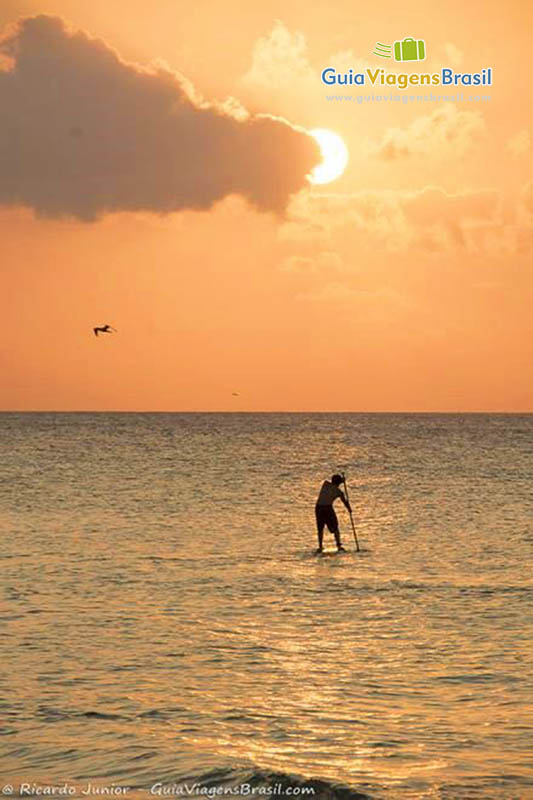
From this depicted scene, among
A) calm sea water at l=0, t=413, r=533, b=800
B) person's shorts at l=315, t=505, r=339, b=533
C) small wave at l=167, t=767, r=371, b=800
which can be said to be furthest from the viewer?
person's shorts at l=315, t=505, r=339, b=533

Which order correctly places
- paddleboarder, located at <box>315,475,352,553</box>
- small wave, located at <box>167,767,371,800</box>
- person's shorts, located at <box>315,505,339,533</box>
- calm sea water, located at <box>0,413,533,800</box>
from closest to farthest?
small wave, located at <box>167,767,371,800</box> → calm sea water, located at <box>0,413,533,800</box> → paddleboarder, located at <box>315,475,352,553</box> → person's shorts, located at <box>315,505,339,533</box>

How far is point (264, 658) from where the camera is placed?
14891mm

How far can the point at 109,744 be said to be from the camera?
11.4 metres

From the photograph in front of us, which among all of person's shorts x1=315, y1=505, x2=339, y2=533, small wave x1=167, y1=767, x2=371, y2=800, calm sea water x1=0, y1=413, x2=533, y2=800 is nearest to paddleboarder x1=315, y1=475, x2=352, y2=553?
person's shorts x1=315, y1=505, x2=339, y2=533

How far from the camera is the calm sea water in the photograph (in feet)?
35.0

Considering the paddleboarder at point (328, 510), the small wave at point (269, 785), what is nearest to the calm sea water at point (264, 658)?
the small wave at point (269, 785)

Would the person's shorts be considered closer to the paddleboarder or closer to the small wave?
the paddleboarder

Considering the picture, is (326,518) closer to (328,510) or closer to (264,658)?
(328,510)

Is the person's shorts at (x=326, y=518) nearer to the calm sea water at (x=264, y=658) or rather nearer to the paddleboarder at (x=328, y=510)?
the paddleboarder at (x=328, y=510)

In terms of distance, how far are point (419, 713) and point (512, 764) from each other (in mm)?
1762

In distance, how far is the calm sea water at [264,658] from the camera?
420 inches

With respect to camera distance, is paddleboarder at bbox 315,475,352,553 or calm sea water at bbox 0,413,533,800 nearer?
calm sea water at bbox 0,413,533,800

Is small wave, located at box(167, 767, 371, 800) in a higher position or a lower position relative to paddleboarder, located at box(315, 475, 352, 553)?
lower

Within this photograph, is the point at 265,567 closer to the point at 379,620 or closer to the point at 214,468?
the point at 379,620
